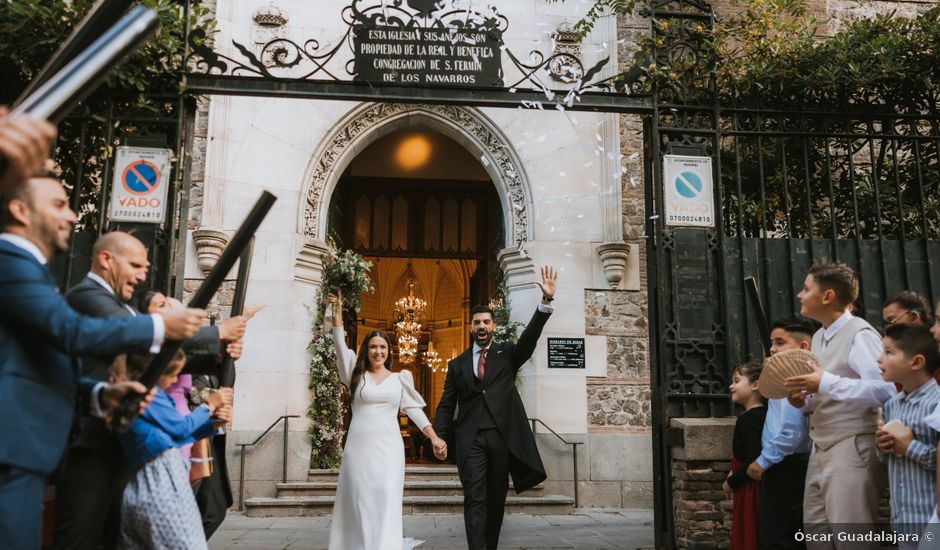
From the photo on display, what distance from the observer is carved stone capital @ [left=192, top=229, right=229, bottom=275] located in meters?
→ 10.2

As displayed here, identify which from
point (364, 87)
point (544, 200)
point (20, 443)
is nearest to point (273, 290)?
point (544, 200)

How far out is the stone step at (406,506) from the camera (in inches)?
370

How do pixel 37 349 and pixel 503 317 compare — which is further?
pixel 503 317

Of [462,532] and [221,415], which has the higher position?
[221,415]

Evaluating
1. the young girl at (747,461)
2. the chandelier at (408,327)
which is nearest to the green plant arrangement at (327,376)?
the chandelier at (408,327)

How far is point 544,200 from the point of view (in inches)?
436

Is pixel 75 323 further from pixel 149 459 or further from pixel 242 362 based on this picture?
pixel 242 362

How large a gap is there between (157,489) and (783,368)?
3230 millimetres

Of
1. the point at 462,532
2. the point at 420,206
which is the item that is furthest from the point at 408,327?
the point at 462,532

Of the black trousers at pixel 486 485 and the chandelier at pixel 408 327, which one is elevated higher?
the chandelier at pixel 408 327

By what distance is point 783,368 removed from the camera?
4141 mm

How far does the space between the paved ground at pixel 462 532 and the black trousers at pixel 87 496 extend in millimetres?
4048

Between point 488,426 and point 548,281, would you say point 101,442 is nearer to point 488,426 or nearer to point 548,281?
point 488,426

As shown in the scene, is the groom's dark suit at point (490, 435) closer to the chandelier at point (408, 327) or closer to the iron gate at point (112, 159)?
the iron gate at point (112, 159)
